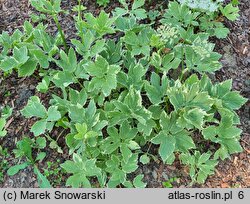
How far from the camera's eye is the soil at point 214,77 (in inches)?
125

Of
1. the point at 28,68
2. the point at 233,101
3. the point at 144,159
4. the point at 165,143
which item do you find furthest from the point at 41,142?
the point at 233,101

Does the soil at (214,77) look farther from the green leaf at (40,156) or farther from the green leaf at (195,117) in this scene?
the green leaf at (195,117)

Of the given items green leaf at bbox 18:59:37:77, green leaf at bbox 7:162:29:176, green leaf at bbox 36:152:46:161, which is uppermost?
green leaf at bbox 18:59:37:77

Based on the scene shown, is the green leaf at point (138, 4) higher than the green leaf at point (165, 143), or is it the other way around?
the green leaf at point (138, 4)

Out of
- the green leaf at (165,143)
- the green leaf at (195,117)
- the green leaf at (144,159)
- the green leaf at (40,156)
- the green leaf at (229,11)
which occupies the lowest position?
the green leaf at (144,159)

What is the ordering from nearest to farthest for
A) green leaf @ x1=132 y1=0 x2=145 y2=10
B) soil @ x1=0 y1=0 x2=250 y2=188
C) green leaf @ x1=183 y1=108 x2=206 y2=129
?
green leaf @ x1=183 y1=108 x2=206 y2=129 < soil @ x1=0 y1=0 x2=250 y2=188 < green leaf @ x1=132 y1=0 x2=145 y2=10

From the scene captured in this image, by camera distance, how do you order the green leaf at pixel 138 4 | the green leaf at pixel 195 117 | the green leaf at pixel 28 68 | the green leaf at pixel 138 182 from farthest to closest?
the green leaf at pixel 138 4, the green leaf at pixel 28 68, the green leaf at pixel 138 182, the green leaf at pixel 195 117

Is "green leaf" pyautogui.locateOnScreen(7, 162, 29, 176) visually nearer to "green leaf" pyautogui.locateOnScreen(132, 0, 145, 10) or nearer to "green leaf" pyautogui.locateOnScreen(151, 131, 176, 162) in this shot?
"green leaf" pyautogui.locateOnScreen(151, 131, 176, 162)

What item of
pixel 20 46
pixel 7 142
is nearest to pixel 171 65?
pixel 20 46

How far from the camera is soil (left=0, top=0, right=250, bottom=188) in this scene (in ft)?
10.5

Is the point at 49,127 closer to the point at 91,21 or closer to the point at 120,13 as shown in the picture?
the point at 91,21

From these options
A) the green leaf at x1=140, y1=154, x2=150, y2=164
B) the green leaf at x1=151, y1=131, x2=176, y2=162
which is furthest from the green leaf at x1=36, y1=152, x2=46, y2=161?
the green leaf at x1=151, y1=131, x2=176, y2=162

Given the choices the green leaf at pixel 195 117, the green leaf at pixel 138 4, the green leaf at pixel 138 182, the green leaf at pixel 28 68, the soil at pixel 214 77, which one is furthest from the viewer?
the green leaf at pixel 138 4

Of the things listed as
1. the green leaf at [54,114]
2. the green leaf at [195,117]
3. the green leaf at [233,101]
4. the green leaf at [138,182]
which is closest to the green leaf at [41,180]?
the green leaf at [54,114]
